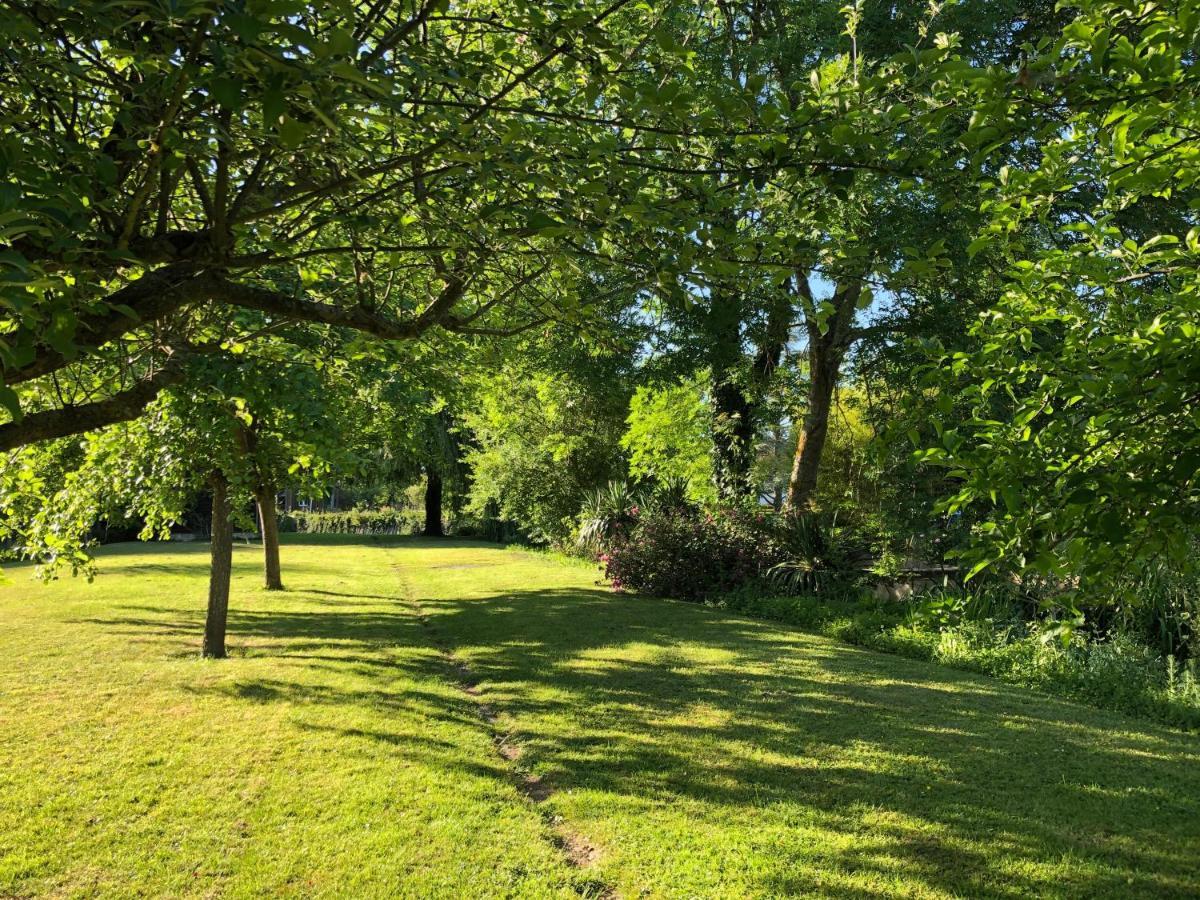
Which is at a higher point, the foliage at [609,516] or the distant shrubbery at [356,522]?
the foliage at [609,516]

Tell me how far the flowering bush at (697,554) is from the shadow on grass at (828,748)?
3138mm

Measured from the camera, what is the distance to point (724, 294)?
12.1 feet

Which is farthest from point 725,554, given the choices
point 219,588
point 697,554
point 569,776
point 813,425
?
point 569,776

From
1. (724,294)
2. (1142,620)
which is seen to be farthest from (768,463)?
(724,294)

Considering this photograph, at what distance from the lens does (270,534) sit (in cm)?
1571

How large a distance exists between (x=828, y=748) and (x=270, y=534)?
13015 millimetres

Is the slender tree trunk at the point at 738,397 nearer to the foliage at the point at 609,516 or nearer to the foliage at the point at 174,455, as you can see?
the foliage at the point at 609,516

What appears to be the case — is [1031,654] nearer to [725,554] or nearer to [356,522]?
[725,554]

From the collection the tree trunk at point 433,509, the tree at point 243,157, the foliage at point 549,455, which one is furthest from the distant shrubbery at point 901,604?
the tree trunk at point 433,509

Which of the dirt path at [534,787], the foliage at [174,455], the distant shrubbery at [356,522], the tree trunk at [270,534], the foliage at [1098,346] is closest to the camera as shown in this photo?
the foliage at [1098,346]

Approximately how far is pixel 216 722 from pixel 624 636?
5.56 metres

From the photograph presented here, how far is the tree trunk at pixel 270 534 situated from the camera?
1452 centimetres

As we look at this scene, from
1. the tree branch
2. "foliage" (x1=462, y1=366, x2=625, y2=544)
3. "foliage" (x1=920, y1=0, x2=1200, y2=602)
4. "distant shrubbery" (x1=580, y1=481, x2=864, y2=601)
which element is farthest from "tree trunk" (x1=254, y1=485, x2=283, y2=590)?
"foliage" (x1=920, y1=0, x2=1200, y2=602)

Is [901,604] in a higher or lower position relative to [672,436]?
lower
